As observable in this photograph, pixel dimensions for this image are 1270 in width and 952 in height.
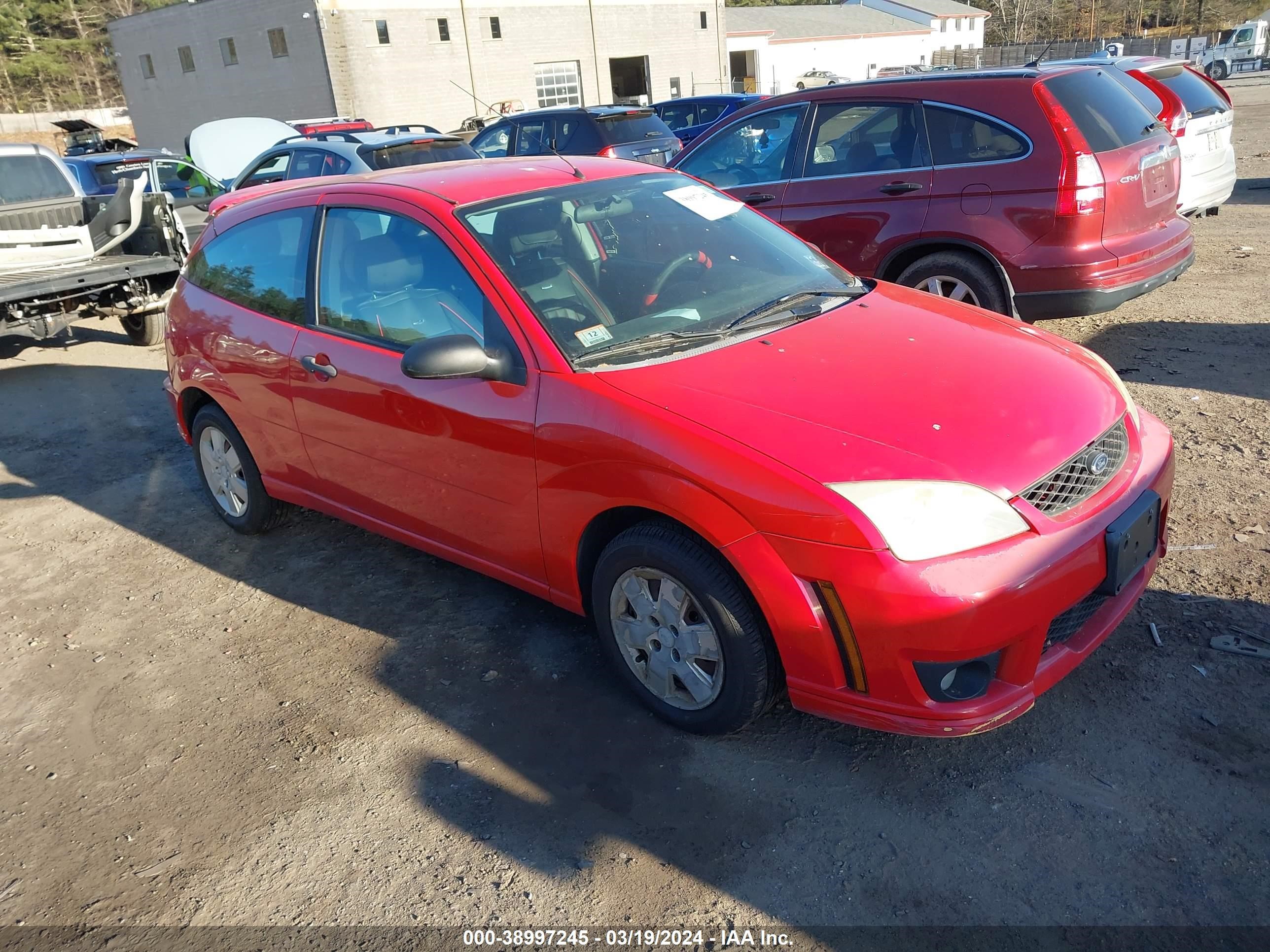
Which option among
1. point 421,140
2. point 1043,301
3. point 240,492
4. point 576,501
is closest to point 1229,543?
point 1043,301

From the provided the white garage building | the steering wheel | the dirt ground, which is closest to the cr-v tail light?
the dirt ground

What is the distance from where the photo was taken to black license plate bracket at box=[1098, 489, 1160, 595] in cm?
285

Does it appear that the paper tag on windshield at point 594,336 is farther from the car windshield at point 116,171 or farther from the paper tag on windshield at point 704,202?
the car windshield at point 116,171

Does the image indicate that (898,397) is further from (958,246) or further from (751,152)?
(751,152)

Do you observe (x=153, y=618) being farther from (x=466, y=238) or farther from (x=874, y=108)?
(x=874, y=108)

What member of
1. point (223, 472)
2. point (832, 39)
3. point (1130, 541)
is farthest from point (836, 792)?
point (832, 39)

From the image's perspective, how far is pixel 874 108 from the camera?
6.55 metres

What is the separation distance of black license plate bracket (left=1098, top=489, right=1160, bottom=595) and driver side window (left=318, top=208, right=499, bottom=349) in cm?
207

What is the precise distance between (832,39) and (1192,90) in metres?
47.9

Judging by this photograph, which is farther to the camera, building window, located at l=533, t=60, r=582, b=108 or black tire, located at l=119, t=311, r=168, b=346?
building window, located at l=533, t=60, r=582, b=108

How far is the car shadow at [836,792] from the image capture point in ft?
8.40

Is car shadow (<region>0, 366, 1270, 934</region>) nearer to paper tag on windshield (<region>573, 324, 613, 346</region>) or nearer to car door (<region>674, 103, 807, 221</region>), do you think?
paper tag on windshield (<region>573, 324, 613, 346</region>)

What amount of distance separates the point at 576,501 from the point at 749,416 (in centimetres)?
66

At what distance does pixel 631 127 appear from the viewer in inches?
550
